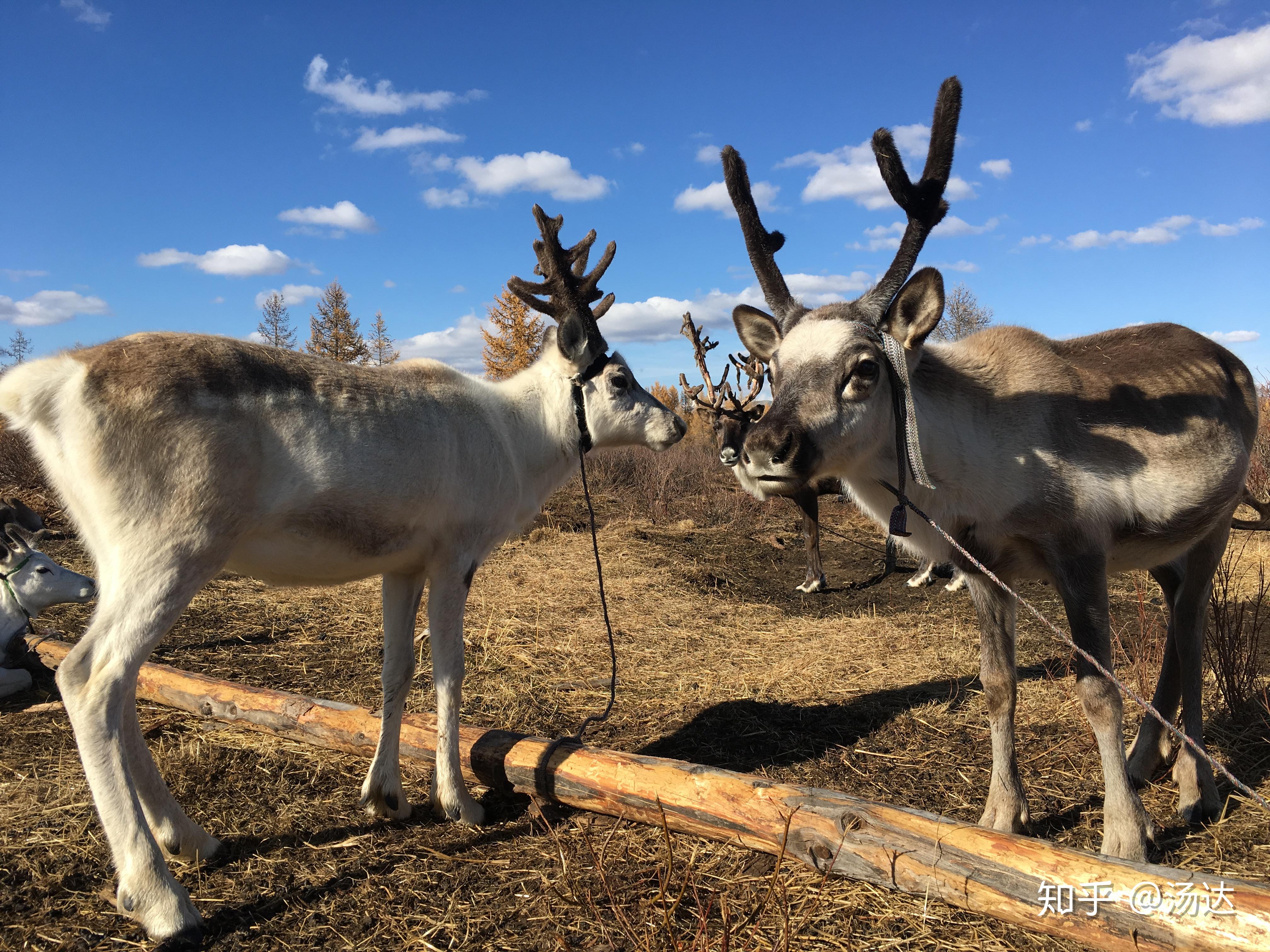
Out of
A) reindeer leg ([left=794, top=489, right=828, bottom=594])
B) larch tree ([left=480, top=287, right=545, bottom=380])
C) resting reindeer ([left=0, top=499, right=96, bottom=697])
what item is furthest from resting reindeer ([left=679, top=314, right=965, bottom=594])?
larch tree ([left=480, top=287, right=545, bottom=380])

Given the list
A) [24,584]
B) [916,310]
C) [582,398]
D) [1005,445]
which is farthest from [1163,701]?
[24,584]

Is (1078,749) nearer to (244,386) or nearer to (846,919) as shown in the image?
(846,919)

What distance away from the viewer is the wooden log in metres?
2.38

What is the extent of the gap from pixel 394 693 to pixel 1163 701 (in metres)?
4.24

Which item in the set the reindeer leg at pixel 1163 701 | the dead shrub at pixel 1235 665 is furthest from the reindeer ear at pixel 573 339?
the dead shrub at pixel 1235 665

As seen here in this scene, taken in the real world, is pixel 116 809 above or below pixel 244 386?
below

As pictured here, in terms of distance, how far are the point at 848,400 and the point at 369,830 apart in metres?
2.98

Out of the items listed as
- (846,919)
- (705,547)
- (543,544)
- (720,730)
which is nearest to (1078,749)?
(720,730)

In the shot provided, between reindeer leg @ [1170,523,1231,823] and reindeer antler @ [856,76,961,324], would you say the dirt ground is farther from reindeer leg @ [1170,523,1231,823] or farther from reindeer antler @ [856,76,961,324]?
reindeer antler @ [856,76,961,324]

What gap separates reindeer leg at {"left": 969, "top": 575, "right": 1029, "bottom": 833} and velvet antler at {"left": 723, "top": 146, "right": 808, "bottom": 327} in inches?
64.2

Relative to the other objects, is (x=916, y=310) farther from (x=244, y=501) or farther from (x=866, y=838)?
(x=244, y=501)

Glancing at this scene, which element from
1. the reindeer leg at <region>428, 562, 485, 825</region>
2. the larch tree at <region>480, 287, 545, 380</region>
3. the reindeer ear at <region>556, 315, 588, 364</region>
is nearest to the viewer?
the reindeer leg at <region>428, 562, 485, 825</region>

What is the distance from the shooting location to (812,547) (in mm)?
9734

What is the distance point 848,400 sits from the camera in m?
3.27
